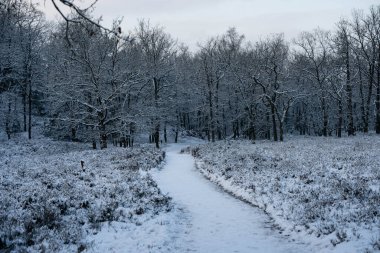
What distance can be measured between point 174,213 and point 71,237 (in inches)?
170

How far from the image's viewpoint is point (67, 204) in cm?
1179

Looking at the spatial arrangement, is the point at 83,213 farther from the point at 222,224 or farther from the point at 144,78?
the point at 144,78

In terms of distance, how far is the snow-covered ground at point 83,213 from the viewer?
8719 mm

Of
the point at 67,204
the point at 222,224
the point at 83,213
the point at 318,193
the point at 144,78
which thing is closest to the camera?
the point at 83,213

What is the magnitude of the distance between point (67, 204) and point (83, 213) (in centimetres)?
102

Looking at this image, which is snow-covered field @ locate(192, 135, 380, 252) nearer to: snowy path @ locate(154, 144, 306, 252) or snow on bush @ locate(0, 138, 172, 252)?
snowy path @ locate(154, 144, 306, 252)

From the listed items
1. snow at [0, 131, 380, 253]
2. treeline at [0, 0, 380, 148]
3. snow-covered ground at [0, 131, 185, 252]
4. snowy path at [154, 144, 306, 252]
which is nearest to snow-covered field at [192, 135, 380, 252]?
snow at [0, 131, 380, 253]

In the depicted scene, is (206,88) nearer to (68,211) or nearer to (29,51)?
(29,51)

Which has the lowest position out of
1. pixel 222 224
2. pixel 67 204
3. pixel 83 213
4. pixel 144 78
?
pixel 222 224

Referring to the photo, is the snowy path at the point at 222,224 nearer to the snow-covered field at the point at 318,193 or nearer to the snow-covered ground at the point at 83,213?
the snow-covered field at the point at 318,193

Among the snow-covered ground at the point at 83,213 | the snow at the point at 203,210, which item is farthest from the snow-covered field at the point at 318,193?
the snow-covered ground at the point at 83,213

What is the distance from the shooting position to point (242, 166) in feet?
69.5

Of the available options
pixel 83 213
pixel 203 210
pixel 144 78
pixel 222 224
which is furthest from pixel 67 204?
pixel 144 78

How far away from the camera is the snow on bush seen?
877 centimetres
